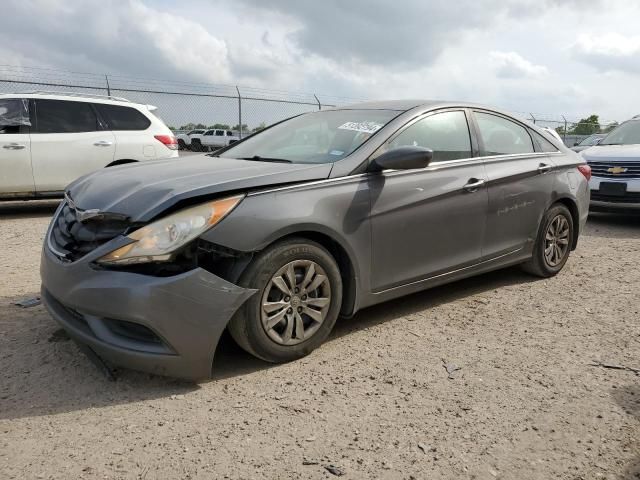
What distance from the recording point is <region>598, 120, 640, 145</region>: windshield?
860cm

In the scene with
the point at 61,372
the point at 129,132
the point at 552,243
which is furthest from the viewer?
the point at 129,132

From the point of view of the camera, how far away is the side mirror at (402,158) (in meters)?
3.31

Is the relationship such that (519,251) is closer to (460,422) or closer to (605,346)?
(605,346)

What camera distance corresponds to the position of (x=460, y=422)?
2.56 metres

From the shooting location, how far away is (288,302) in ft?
9.85

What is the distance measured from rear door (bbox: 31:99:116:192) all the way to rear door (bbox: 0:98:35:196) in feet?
0.32

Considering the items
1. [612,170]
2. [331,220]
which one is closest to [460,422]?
[331,220]

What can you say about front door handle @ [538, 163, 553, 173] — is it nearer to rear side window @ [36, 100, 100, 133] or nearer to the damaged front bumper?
the damaged front bumper

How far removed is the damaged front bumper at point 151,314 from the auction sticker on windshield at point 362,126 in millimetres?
1470

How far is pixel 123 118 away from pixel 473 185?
6.10 meters

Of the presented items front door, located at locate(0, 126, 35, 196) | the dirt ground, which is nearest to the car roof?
front door, located at locate(0, 126, 35, 196)

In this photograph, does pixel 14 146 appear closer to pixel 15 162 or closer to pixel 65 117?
pixel 15 162

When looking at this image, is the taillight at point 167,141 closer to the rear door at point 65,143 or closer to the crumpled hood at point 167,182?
the rear door at point 65,143

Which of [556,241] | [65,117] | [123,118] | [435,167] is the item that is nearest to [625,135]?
[556,241]
